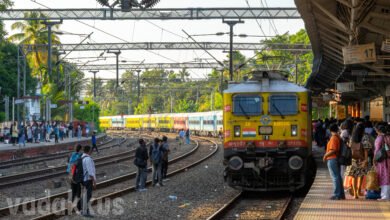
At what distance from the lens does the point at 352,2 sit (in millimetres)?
13609

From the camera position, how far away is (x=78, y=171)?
525 inches

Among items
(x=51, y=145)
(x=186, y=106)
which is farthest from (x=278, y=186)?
(x=186, y=106)

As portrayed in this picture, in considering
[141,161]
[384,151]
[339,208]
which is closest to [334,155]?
[384,151]

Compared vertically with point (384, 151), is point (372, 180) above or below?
below

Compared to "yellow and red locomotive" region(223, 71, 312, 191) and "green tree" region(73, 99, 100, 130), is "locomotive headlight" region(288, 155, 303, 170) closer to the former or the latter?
"yellow and red locomotive" region(223, 71, 312, 191)

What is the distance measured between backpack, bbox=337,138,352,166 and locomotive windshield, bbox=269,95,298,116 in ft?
10.5

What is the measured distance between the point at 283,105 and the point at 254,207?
2667 mm

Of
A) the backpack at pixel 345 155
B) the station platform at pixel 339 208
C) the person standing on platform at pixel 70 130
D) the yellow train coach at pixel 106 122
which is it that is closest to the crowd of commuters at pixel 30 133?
the person standing on platform at pixel 70 130

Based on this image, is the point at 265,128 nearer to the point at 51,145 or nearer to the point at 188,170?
the point at 188,170

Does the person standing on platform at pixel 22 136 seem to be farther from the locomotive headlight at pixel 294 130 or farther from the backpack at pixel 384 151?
the backpack at pixel 384 151

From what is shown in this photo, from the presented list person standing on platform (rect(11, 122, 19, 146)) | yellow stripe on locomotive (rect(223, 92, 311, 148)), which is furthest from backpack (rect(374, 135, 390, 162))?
person standing on platform (rect(11, 122, 19, 146))

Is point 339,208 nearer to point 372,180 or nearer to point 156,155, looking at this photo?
point 372,180

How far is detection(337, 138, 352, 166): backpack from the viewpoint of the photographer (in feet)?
43.4

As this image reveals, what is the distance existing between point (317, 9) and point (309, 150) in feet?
11.3
